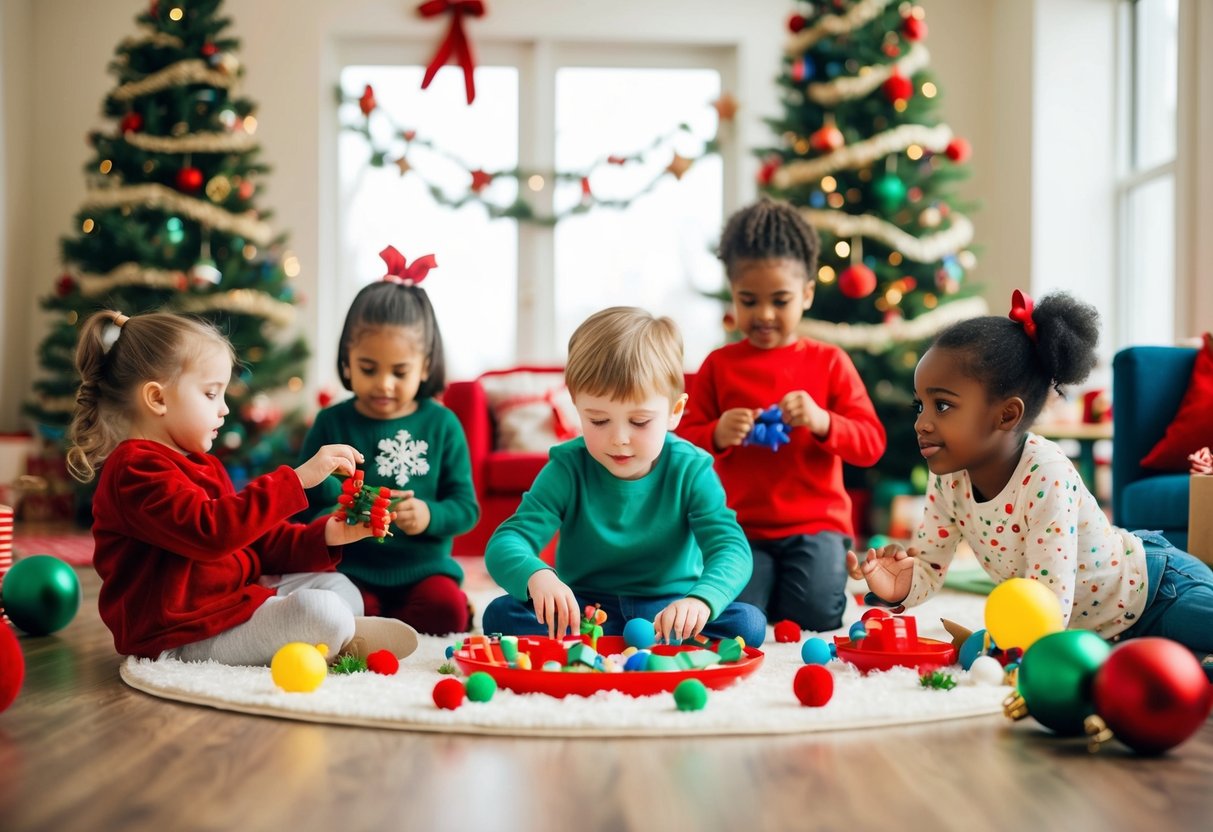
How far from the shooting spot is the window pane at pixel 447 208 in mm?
6363

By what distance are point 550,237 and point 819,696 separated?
494cm

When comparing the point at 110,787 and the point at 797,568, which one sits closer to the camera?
the point at 110,787

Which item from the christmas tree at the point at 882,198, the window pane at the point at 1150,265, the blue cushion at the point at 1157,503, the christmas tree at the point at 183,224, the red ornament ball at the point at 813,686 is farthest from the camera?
the christmas tree at the point at 183,224

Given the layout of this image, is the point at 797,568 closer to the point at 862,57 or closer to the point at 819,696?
the point at 819,696

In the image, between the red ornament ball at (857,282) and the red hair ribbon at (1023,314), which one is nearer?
the red hair ribbon at (1023,314)

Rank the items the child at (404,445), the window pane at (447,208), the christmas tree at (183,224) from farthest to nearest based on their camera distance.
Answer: the window pane at (447,208)
the christmas tree at (183,224)
the child at (404,445)

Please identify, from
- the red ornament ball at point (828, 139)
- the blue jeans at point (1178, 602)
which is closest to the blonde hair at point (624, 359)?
the blue jeans at point (1178, 602)

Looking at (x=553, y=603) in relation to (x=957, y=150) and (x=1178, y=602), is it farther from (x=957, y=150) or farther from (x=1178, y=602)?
(x=957, y=150)

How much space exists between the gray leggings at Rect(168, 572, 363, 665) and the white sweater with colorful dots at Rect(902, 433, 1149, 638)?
1.04m

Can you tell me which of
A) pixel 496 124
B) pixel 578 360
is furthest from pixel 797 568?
pixel 496 124

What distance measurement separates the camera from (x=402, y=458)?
2584mm

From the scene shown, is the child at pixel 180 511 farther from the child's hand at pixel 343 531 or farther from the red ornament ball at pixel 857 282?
the red ornament ball at pixel 857 282

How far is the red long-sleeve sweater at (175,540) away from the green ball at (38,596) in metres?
0.51

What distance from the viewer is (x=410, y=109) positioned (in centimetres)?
638
